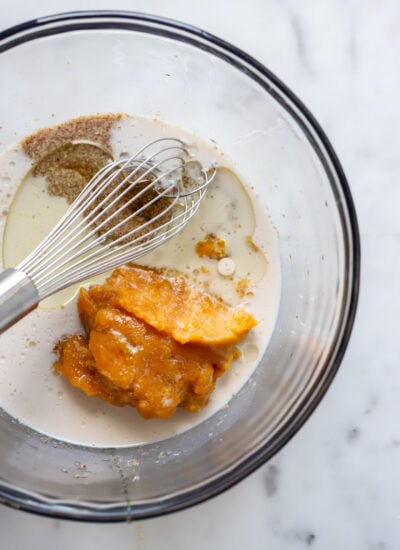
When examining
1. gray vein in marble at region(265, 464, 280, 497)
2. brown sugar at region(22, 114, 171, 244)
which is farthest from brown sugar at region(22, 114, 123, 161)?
gray vein in marble at region(265, 464, 280, 497)

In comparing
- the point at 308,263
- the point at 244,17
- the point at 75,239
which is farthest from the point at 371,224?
the point at 75,239

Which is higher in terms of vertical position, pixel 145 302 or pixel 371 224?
pixel 371 224

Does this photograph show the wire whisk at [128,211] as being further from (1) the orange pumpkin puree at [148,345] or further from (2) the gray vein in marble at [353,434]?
(2) the gray vein in marble at [353,434]

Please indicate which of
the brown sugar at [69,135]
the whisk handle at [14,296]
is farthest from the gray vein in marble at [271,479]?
the brown sugar at [69,135]

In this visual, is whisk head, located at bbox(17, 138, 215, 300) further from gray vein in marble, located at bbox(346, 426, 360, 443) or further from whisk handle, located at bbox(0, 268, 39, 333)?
gray vein in marble, located at bbox(346, 426, 360, 443)

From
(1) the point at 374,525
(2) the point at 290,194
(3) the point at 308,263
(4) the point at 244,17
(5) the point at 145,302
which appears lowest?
(1) the point at 374,525

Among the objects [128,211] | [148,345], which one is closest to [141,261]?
[128,211]

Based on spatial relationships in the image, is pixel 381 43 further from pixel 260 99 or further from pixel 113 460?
pixel 113 460
